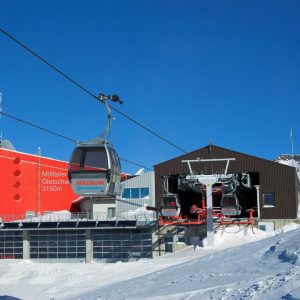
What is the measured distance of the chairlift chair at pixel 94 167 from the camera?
1201 cm

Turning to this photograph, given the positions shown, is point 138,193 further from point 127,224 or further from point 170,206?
A: point 170,206

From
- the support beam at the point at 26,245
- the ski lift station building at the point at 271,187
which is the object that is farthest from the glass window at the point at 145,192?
the support beam at the point at 26,245

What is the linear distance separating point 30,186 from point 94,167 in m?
36.2

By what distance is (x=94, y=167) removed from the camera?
12.1m

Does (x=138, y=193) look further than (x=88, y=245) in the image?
Yes

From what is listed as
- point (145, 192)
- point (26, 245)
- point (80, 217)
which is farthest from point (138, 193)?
point (26, 245)

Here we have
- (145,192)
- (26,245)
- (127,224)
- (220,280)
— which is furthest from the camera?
(145,192)

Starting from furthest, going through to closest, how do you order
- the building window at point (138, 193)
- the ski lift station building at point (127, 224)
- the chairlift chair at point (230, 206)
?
the building window at point (138, 193) < the ski lift station building at point (127, 224) < the chairlift chair at point (230, 206)

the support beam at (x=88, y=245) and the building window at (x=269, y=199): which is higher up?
the building window at (x=269, y=199)

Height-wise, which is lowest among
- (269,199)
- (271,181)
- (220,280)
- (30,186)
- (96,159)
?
(220,280)

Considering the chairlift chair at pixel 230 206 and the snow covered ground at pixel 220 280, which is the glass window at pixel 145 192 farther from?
the snow covered ground at pixel 220 280

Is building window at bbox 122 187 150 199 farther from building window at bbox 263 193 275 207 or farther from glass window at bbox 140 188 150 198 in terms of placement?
building window at bbox 263 193 275 207

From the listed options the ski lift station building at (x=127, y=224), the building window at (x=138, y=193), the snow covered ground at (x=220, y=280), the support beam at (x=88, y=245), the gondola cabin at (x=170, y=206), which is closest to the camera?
the snow covered ground at (x=220, y=280)

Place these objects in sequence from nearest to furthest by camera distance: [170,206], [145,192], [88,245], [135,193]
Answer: [170,206], [88,245], [145,192], [135,193]
